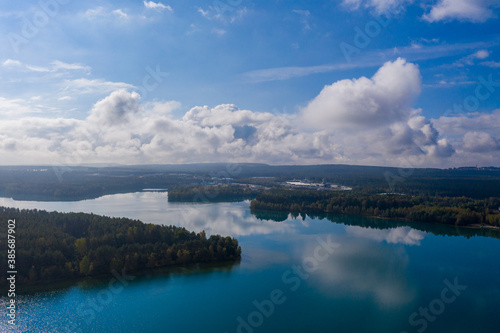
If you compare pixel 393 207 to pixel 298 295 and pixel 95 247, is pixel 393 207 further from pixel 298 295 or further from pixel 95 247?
pixel 95 247

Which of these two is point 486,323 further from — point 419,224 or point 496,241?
point 419,224

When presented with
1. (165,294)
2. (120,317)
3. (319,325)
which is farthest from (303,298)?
(120,317)

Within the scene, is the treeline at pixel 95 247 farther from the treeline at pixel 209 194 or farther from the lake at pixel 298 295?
the treeline at pixel 209 194

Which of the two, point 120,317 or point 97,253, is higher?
point 97,253
